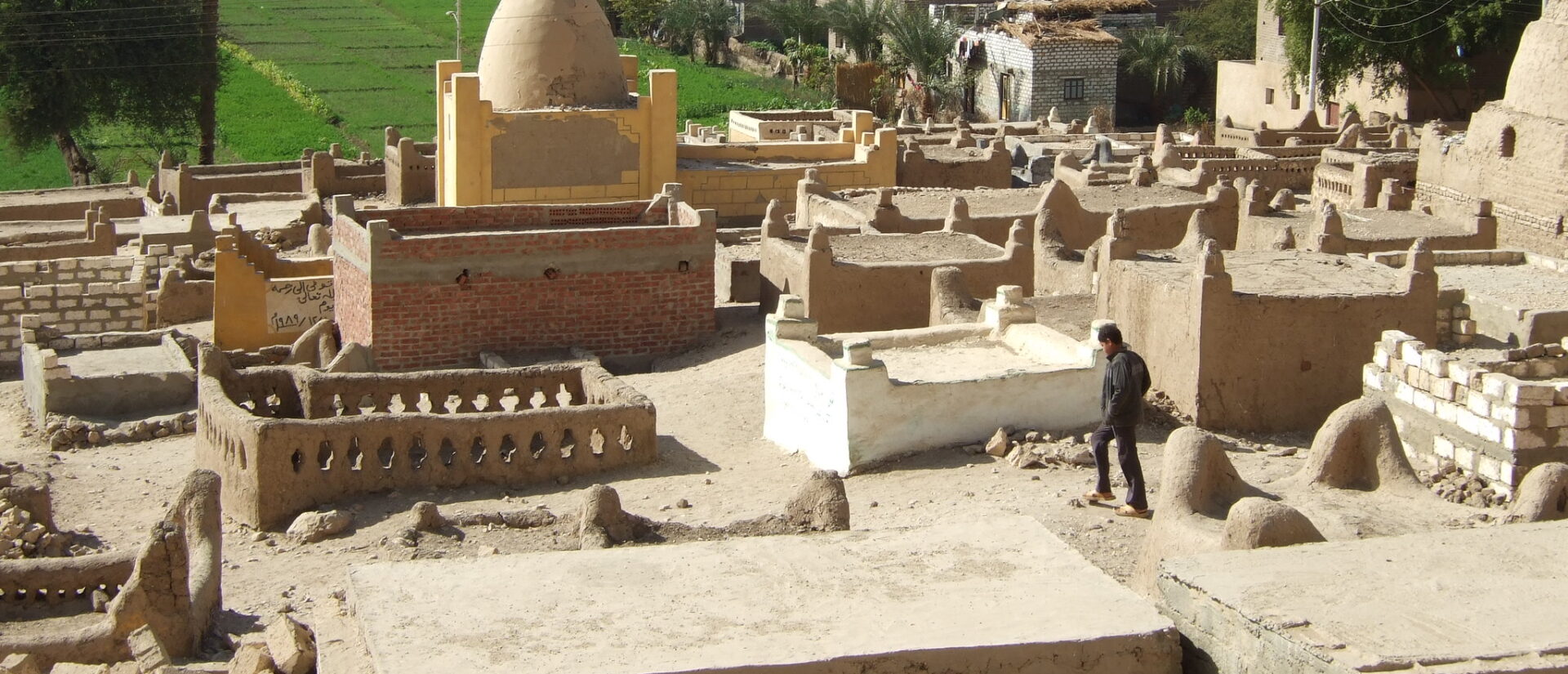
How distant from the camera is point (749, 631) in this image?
23.2 ft

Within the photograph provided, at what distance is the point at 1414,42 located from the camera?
3875 centimetres

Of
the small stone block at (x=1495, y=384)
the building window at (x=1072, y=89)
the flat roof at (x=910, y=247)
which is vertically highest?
the building window at (x=1072, y=89)

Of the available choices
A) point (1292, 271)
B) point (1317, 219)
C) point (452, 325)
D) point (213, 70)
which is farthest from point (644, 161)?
point (213, 70)

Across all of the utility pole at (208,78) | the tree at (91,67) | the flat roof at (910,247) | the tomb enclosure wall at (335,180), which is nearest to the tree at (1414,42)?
the tomb enclosure wall at (335,180)

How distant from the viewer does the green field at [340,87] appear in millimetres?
49750

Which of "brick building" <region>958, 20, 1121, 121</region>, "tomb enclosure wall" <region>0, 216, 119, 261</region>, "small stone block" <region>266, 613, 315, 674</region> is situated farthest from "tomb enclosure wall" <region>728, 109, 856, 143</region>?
"small stone block" <region>266, 613, 315, 674</region>

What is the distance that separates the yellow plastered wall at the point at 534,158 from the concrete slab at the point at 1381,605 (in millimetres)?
19615

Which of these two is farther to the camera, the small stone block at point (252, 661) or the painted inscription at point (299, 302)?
the painted inscription at point (299, 302)

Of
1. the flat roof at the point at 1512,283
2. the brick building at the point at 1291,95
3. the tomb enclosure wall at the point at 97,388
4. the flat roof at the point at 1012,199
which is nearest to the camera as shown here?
the flat roof at the point at 1512,283

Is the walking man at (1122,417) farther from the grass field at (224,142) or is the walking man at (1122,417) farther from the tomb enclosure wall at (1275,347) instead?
the grass field at (224,142)

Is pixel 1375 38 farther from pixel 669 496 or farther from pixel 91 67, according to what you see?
pixel 669 496

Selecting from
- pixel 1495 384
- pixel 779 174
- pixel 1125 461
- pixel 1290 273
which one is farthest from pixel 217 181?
pixel 1495 384

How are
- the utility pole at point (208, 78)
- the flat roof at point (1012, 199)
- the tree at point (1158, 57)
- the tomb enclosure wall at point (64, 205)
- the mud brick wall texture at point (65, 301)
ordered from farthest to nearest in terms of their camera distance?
1. the tree at point (1158, 57)
2. the utility pole at point (208, 78)
3. the tomb enclosure wall at point (64, 205)
4. the flat roof at point (1012, 199)
5. the mud brick wall texture at point (65, 301)

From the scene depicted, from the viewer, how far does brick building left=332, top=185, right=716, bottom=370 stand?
64.3 ft
